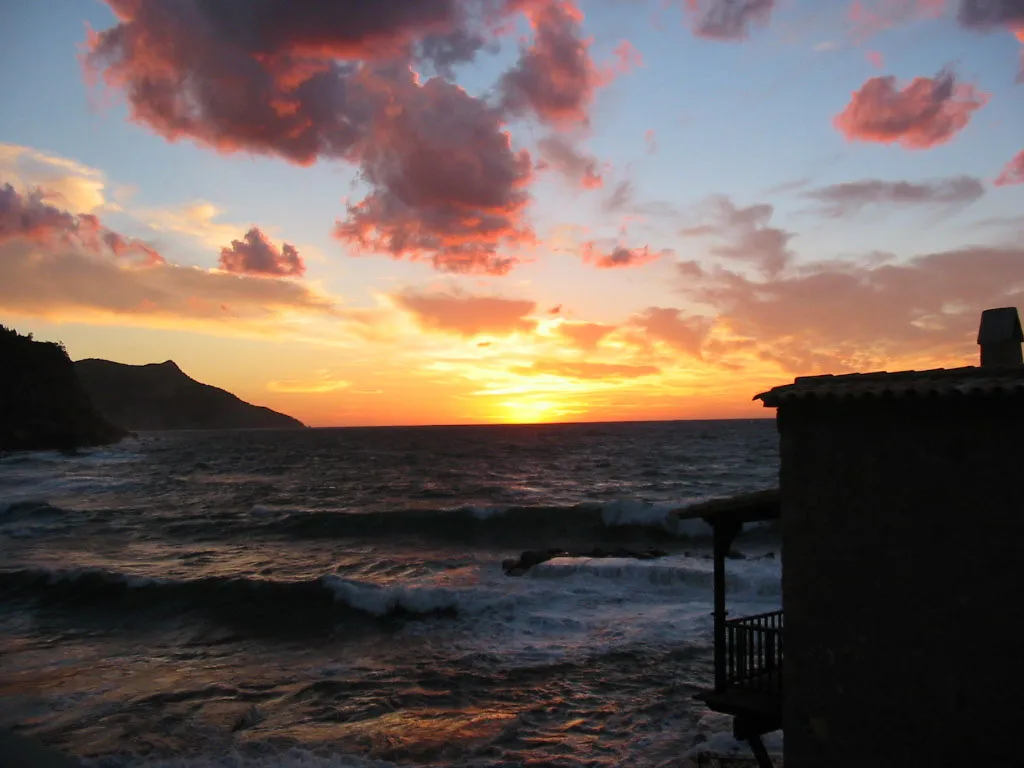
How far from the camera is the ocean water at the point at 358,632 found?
44.0ft

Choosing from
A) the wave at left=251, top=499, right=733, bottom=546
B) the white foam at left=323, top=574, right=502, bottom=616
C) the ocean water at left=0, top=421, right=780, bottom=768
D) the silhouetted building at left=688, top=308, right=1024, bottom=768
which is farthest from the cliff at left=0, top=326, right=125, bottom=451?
the silhouetted building at left=688, top=308, right=1024, bottom=768

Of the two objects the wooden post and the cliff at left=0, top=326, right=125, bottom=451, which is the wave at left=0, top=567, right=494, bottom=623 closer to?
→ the wooden post

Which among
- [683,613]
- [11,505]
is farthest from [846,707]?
[11,505]

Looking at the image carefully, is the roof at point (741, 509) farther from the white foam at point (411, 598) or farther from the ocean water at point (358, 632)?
the white foam at point (411, 598)

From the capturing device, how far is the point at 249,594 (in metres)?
24.5

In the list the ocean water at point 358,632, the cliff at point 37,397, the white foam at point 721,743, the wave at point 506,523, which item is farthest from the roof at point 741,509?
the cliff at point 37,397

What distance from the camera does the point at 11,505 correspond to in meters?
44.2

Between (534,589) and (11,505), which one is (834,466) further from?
(11,505)

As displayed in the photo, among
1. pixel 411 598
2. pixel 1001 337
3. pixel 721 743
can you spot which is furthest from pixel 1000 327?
pixel 411 598

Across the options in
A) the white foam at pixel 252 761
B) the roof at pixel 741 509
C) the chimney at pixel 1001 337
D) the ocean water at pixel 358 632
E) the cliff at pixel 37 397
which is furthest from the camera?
the cliff at pixel 37 397

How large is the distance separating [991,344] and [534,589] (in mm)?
17960

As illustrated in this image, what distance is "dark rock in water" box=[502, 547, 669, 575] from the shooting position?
28.3 meters

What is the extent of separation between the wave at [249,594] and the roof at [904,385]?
16.9m

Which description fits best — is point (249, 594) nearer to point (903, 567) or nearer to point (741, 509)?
point (741, 509)
